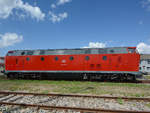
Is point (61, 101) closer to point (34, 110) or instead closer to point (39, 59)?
point (34, 110)

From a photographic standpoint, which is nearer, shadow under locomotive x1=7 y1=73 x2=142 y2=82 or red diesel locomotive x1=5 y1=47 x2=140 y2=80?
red diesel locomotive x1=5 y1=47 x2=140 y2=80

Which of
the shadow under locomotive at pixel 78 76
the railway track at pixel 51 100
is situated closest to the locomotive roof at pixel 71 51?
the shadow under locomotive at pixel 78 76

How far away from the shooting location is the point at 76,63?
13.2 m

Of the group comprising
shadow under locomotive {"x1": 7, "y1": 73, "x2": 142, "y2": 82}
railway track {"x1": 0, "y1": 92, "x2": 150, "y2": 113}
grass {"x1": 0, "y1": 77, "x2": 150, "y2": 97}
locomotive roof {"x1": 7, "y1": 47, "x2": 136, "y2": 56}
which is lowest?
grass {"x1": 0, "y1": 77, "x2": 150, "y2": 97}

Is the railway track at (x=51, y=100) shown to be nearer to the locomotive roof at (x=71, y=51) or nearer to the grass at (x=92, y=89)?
the grass at (x=92, y=89)

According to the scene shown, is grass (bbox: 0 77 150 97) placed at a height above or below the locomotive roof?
below

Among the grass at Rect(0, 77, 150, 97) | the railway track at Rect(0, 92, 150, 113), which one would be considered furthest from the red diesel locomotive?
the railway track at Rect(0, 92, 150, 113)

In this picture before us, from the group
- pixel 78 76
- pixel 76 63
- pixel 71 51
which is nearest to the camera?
pixel 76 63

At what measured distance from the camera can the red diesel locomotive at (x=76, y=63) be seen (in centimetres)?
1194

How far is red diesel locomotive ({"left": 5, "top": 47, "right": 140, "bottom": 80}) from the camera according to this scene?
11.9 metres

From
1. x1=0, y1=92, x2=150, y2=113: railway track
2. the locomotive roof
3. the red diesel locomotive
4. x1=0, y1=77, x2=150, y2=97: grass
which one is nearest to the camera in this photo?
x1=0, y1=92, x2=150, y2=113: railway track

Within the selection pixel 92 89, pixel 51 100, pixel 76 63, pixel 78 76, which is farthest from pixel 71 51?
pixel 51 100

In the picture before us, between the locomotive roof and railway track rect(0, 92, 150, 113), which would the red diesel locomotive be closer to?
the locomotive roof

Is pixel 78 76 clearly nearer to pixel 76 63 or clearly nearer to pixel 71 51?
pixel 76 63
